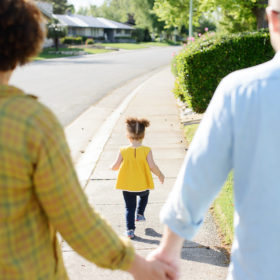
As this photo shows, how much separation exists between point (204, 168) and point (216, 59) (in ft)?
26.0

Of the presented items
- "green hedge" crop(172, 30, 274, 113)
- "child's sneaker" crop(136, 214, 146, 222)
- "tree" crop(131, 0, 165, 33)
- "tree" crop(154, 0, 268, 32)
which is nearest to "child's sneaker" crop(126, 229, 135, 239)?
"child's sneaker" crop(136, 214, 146, 222)

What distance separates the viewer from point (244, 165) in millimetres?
1320

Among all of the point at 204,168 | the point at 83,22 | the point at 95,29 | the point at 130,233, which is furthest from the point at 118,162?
the point at 95,29

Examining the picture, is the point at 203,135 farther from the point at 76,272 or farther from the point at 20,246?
the point at 76,272

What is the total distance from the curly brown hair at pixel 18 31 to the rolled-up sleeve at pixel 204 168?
680mm

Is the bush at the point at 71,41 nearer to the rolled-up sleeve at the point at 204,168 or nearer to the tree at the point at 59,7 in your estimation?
the tree at the point at 59,7

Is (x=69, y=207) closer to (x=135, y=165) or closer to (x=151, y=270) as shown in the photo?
(x=151, y=270)

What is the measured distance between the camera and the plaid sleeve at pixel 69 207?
1.20m

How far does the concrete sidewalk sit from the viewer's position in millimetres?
3264

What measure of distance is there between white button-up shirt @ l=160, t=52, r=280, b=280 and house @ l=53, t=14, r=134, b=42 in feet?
263

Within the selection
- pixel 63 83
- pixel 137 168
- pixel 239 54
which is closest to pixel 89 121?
pixel 239 54

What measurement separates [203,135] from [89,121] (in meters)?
8.69

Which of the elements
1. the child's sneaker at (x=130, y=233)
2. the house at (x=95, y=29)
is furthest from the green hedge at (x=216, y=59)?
the house at (x=95, y=29)

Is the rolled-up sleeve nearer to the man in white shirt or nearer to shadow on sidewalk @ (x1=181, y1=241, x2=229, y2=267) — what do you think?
the man in white shirt
